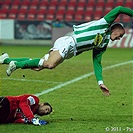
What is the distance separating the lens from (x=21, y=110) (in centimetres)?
799

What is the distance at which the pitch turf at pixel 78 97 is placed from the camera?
26.1ft

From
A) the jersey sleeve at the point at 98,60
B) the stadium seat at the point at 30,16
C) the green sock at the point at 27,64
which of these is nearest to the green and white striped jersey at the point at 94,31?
the jersey sleeve at the point at 98,60

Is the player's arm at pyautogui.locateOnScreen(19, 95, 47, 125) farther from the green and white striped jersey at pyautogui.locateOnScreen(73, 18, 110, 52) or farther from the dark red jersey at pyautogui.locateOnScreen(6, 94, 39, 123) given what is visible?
the green and white striped jersey at pyautogui.locateOnScreen(73, 18, 110, 52)

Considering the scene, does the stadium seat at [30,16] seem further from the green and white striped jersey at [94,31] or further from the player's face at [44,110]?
the player's face at [44,110]

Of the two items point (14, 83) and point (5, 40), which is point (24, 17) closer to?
point (5, 40)

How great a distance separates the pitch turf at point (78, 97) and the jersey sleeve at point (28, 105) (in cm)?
17

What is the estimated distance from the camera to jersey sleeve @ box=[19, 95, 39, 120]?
7909mm

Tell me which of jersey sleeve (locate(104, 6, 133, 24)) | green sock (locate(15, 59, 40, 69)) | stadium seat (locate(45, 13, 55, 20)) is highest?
stadium seat (locate(45, 13, 55, 20))

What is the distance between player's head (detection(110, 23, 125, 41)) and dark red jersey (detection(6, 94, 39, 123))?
1.70 meters

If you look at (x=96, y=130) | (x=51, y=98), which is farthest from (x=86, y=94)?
(x=96, y=130)

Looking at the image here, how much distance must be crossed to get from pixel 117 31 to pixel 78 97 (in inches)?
103

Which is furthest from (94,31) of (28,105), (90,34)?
(28,105)

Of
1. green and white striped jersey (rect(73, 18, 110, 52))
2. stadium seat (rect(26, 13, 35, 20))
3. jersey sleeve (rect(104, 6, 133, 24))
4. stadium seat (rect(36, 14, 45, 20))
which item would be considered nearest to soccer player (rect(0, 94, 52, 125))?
green and white striped jersey (rect(73, 18, 110, 52))

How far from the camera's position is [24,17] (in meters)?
33.0
